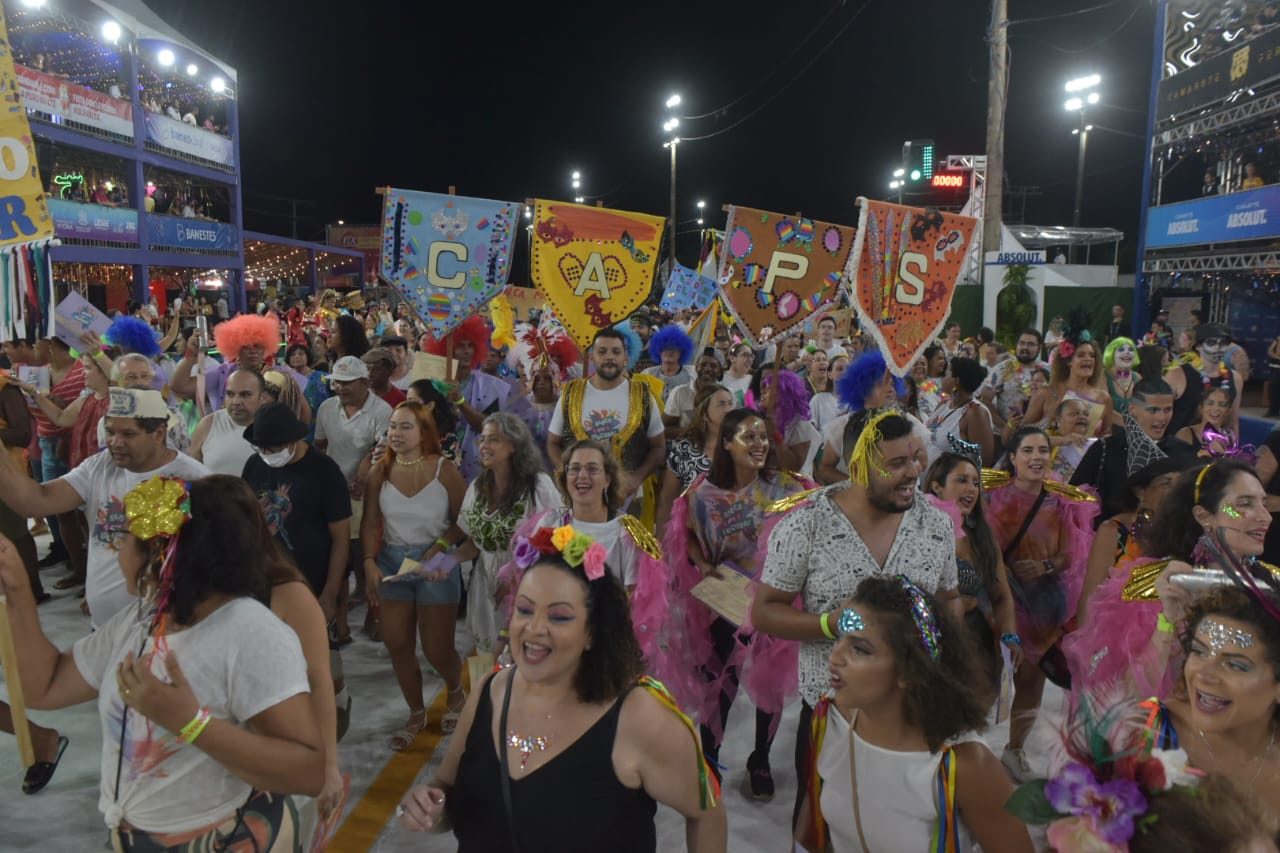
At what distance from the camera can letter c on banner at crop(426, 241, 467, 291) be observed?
6629mm

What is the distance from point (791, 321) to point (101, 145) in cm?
2701

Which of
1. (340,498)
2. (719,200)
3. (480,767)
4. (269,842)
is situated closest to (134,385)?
(340,498)

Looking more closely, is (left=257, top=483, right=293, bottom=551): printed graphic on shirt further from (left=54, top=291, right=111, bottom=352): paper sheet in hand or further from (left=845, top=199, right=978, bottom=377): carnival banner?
(left=845, top=199, right=978, bottom=377): carnival banner

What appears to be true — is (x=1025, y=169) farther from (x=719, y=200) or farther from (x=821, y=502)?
(x=821, y=502)

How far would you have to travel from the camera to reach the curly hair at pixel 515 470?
15.0 ft

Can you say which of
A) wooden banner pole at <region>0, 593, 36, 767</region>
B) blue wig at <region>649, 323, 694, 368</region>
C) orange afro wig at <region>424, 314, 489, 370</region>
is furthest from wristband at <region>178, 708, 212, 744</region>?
blue wig at <region>649, 323, 694, 368</region>

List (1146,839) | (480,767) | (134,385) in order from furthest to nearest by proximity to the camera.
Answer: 1. (134,385)
2. (480,767)
3. (1146,839)

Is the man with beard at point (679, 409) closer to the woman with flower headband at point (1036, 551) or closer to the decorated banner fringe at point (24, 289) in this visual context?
the woman with flower headband at point (1036, 551)

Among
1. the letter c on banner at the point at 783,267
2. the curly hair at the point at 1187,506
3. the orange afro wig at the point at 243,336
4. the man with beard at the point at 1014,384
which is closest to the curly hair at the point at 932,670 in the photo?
the curly hair at the point at 1187,506

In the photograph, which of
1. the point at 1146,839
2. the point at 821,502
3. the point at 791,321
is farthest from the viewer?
the point at 791,321

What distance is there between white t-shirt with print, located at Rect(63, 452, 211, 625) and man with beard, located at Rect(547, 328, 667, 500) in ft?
8.44

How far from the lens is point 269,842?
7.63ft

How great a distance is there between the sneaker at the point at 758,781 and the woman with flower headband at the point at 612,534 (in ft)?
2.14

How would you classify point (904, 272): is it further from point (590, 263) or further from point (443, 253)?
point (443, 253)
